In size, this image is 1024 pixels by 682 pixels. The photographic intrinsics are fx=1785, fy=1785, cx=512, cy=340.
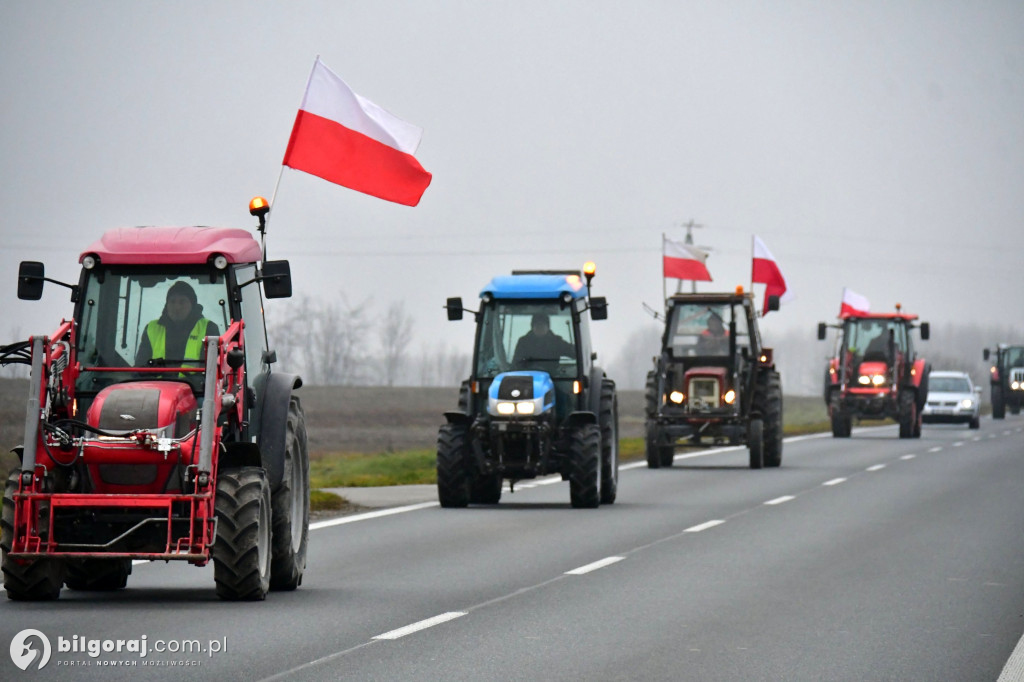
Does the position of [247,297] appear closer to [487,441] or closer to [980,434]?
[487,441]

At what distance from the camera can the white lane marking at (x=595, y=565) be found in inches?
563

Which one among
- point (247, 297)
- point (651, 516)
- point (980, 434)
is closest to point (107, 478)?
point (247, 297)

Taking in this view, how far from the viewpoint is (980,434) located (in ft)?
166

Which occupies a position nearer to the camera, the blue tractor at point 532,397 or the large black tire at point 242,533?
the large black tire at point 242,533

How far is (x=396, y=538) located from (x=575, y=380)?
14.7 feet

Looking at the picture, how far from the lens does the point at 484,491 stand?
22641 millimetres

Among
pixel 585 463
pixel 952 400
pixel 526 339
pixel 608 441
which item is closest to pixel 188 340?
pixel 585 463

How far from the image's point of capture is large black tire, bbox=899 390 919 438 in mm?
46219

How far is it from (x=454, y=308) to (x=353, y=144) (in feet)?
12.4

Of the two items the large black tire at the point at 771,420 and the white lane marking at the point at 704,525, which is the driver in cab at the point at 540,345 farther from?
the large black tire at the point at 771,420

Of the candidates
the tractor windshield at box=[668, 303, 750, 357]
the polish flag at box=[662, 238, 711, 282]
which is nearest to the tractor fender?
the tractor windshield at box=[668, 303, 750, 357]

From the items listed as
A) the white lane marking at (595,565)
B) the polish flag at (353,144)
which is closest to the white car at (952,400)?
the polish flag at (353,144)

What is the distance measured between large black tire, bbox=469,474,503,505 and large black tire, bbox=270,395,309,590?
9088 millimetres

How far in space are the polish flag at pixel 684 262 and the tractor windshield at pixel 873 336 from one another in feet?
13.2
